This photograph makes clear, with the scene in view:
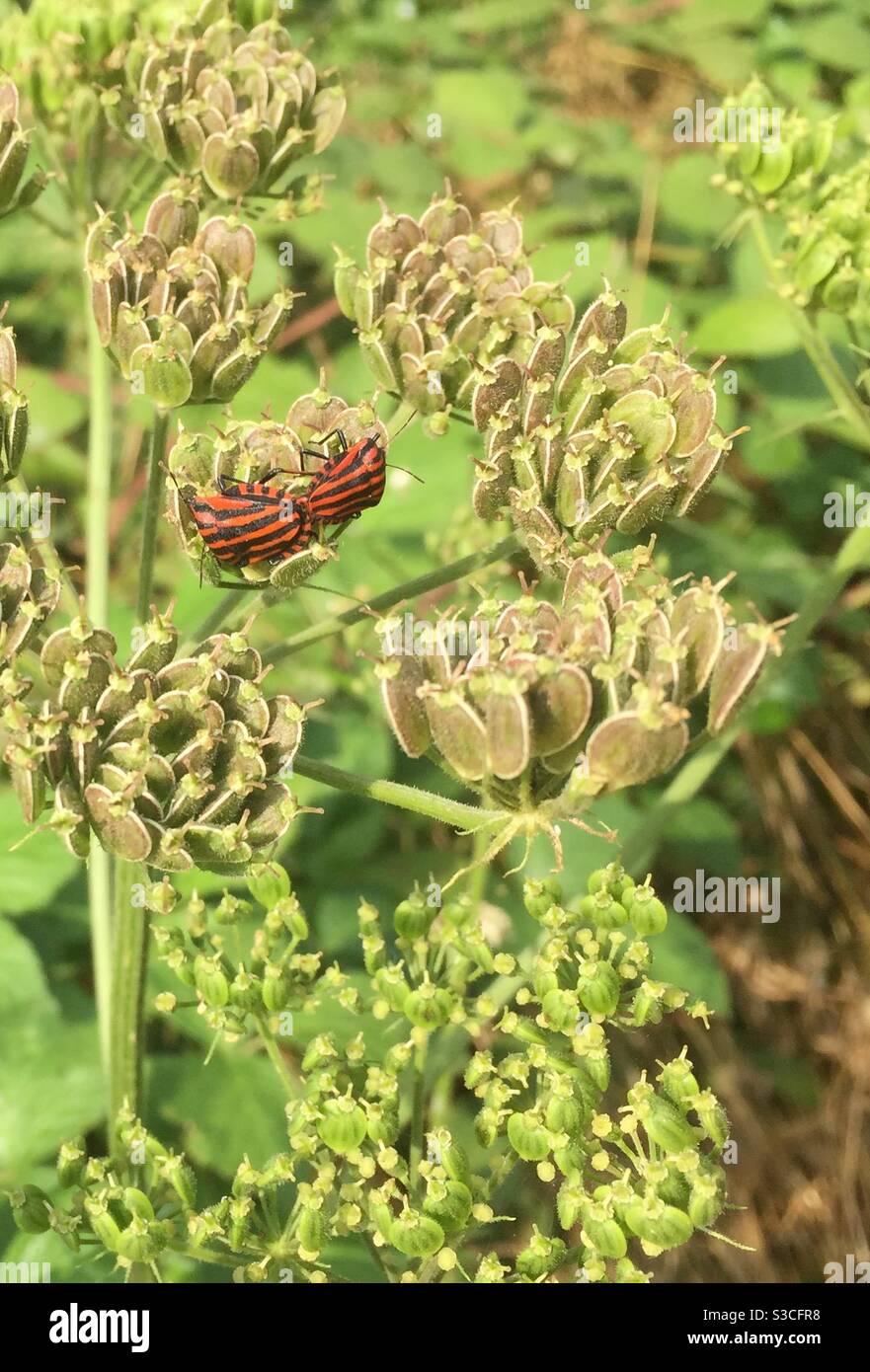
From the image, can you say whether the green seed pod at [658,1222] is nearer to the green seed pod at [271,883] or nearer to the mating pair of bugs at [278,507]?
the green seed pod at [271,883]

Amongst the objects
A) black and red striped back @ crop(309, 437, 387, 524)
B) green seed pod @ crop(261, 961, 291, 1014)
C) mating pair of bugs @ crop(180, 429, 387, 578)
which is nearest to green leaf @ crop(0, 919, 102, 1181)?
green seed pod @ crop(261, 961, 291, 1014)

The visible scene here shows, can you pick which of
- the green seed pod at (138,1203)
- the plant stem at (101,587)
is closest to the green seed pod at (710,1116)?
the green seed pod at (138,1203)

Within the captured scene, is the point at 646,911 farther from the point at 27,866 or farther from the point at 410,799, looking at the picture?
the point at 27,866

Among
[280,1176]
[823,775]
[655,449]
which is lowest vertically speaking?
[280,1176]

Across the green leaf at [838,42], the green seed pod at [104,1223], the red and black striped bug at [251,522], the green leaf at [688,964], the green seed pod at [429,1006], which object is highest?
the green leaf at [838,42]

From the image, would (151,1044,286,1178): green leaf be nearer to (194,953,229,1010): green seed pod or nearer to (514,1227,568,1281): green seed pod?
(194,953,229,1010): green seed pod

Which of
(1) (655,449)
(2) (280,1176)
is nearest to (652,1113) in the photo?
(2) (280,1176)
